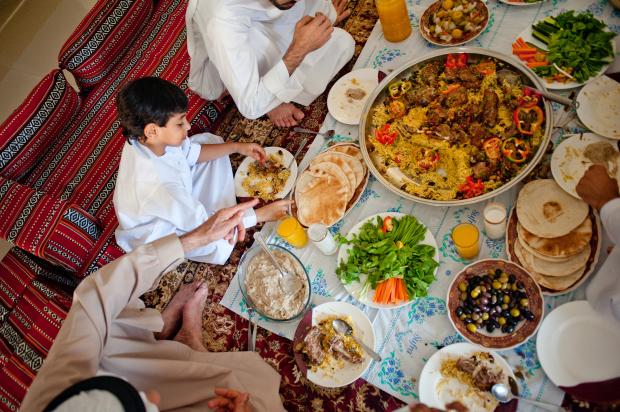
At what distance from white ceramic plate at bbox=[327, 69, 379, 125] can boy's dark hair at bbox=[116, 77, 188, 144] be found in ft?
2.87

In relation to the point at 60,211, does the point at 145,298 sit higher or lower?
lower

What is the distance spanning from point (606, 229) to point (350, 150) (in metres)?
1.24

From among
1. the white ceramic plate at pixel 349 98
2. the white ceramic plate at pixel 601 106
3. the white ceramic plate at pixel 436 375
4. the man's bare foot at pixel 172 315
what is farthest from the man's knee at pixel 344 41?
the white ceramic plate at pixel 436 375

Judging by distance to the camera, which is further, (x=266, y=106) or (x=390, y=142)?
(x=266, y=106)

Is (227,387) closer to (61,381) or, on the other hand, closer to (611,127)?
(61,381)

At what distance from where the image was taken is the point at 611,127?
208 cm

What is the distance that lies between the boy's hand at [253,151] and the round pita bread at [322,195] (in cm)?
39

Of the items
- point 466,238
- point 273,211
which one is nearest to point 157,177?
point 273,211

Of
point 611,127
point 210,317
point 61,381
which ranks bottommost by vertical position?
point 210,317

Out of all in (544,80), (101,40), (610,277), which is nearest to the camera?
(610,277)

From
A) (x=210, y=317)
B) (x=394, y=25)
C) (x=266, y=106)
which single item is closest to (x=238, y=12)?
(x=266, y=106)

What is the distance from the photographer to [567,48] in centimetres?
226

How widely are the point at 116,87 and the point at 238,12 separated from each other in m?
1.46

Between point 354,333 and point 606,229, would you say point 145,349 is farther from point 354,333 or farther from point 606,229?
point 606,229
